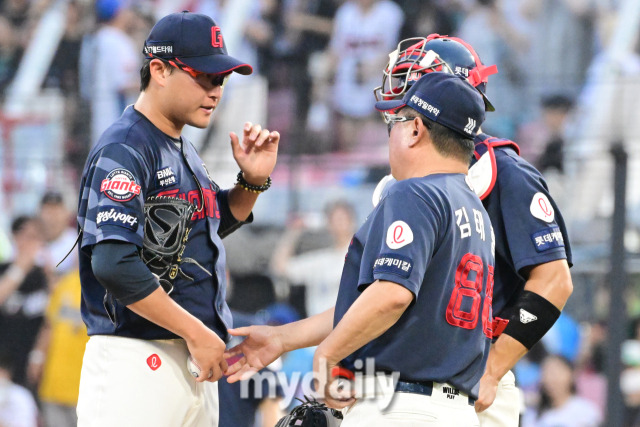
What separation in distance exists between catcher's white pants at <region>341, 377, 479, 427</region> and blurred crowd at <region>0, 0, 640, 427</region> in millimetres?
3834

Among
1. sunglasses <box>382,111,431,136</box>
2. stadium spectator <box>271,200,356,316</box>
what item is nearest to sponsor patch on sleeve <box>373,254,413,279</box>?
sunglasses <box>382,111,431,136</box>

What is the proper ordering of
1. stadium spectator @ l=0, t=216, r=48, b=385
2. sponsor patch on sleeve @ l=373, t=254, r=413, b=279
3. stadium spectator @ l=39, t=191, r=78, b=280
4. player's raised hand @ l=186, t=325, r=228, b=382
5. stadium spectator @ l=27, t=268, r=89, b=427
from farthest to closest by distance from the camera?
stadium spectator @ l=39, t=191, r=78, b=280
stadium spectator @ l=0, t=216, r=48, b=385
stadium spectator @ l=27, t=268, r=89, b=427
player's raised hand @ l=186, t=325, r=228, b=382
sponsor patch on sleeve @ l=373, t=254, r=413, b=279

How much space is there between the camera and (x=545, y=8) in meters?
8.98

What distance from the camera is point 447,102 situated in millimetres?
3096

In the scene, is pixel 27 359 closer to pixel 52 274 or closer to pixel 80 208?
pixel 52 274

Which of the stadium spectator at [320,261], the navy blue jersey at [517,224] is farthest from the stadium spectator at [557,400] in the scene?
the navy blue jersey at [517,224]

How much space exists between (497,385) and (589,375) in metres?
4.06

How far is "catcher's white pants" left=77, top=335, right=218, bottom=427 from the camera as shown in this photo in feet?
10.9

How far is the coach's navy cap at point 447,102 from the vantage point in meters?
3.09

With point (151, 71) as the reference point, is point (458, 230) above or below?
below

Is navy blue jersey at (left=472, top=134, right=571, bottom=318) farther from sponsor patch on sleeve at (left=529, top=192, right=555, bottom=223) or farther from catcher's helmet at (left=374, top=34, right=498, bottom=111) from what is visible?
catcher's helmet at (left=374, top=34, right=498, bottom=111)

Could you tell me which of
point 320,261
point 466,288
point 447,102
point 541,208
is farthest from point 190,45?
point 320,261

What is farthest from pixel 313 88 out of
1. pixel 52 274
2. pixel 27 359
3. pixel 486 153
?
→ pixel 486 153

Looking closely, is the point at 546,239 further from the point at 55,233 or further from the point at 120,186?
the point at 55,233
